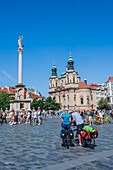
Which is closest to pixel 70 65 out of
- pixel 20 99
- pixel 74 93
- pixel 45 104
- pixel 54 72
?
pixel 74 93

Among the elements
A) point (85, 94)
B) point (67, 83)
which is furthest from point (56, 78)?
point (85, 94)

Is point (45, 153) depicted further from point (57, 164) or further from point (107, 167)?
point (107, 167)

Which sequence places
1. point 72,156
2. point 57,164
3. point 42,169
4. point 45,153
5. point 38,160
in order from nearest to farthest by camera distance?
point 42,169, point 57,164, point 38,160, point 72,156, point 45,153

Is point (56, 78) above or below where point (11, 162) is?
above

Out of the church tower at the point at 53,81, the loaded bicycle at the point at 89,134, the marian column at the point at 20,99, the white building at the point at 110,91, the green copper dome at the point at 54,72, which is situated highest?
the green copper dome at the point at 54,72

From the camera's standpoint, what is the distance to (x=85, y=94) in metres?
96.8

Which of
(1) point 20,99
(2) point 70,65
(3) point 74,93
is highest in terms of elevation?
(2) point 70,65

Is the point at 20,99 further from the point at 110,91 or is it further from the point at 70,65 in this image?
the point at 110,91

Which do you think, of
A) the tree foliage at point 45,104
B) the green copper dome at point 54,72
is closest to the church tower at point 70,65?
the green copper dome at point 54,72

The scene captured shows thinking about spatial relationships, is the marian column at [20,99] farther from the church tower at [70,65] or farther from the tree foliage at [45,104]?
the church tower at [70,65]

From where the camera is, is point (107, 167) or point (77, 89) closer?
point (107, 167)

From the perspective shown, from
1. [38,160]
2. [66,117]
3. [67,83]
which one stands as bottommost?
[38,160]

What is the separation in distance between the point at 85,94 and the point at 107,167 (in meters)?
91.8

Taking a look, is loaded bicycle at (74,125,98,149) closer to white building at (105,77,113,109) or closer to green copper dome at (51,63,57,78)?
white building at (105,77,113,109)
